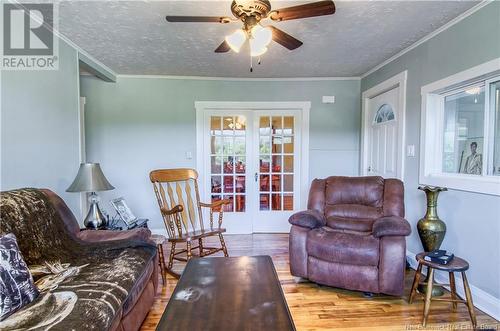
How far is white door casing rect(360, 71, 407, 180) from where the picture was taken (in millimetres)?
3201

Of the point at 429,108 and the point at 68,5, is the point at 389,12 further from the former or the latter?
the point at 68,5

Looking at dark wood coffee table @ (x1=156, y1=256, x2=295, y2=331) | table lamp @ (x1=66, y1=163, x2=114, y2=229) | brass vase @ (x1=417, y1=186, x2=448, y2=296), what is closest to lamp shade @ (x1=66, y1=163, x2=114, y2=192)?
table lamp @ (x1=66, y1=163, x2=114, y2=229)

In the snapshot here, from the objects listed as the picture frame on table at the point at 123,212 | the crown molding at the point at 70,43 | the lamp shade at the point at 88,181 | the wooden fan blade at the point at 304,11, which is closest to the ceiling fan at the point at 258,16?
the wooden fan blade at the point at 304,11

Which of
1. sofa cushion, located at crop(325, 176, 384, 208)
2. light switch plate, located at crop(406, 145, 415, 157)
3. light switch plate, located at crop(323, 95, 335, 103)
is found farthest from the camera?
light switch plate, located at crop(323, 95, 335, 103)

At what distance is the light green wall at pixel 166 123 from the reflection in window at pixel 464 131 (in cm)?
163

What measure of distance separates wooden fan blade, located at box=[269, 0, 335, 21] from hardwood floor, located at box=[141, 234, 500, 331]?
6.86ft

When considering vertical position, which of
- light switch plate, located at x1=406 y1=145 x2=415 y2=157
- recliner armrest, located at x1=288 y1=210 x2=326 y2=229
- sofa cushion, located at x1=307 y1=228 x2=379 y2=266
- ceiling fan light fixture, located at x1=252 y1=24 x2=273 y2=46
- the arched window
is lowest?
sofa cushion, located at x1=307 y1=228 x2=379 y2=266

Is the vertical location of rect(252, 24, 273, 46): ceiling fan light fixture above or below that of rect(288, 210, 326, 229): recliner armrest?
above

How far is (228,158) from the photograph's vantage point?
431 centimetres

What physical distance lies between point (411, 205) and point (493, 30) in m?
1.74

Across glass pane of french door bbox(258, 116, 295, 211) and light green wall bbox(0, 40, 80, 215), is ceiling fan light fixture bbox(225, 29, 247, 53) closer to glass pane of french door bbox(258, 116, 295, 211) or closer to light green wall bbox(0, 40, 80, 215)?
light green wall bbox(0, 40, 80, 215)

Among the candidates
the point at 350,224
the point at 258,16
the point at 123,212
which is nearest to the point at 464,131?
the point at 350,224

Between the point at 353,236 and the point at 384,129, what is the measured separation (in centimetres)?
188

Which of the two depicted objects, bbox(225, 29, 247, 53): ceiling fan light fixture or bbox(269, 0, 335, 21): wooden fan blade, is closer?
bbox(269, 0, 335, 21): wooden fan blade
